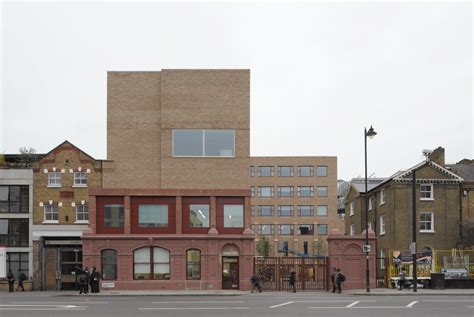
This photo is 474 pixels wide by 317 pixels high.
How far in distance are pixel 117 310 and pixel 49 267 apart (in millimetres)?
24950

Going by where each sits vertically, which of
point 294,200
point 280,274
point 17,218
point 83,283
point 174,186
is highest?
point 174,186

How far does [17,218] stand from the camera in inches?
2069

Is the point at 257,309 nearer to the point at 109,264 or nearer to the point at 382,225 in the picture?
the point at 109,264

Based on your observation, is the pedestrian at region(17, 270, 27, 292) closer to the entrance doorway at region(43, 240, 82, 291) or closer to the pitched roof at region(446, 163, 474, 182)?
the entrance doorway at region(43, 240, 82, 291)

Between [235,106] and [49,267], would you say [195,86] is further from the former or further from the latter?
[49,267]

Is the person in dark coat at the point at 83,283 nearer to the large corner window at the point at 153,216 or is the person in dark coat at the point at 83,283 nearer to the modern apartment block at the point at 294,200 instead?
the large corner window at the point at 153,216

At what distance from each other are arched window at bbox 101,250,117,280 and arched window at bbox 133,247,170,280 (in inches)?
49.9

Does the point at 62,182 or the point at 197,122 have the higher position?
→ the point at 197,122

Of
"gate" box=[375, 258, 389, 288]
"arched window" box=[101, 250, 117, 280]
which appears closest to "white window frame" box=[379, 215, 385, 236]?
"gate" box=[375, 258, 389, 288]

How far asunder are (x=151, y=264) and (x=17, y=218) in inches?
464

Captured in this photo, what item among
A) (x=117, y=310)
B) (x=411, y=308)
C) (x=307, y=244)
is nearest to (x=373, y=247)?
(x=411, y=308)

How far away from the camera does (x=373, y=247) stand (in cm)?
4666

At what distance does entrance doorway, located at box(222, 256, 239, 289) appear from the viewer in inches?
1855

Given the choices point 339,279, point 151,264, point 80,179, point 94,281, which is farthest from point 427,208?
point 94,281
